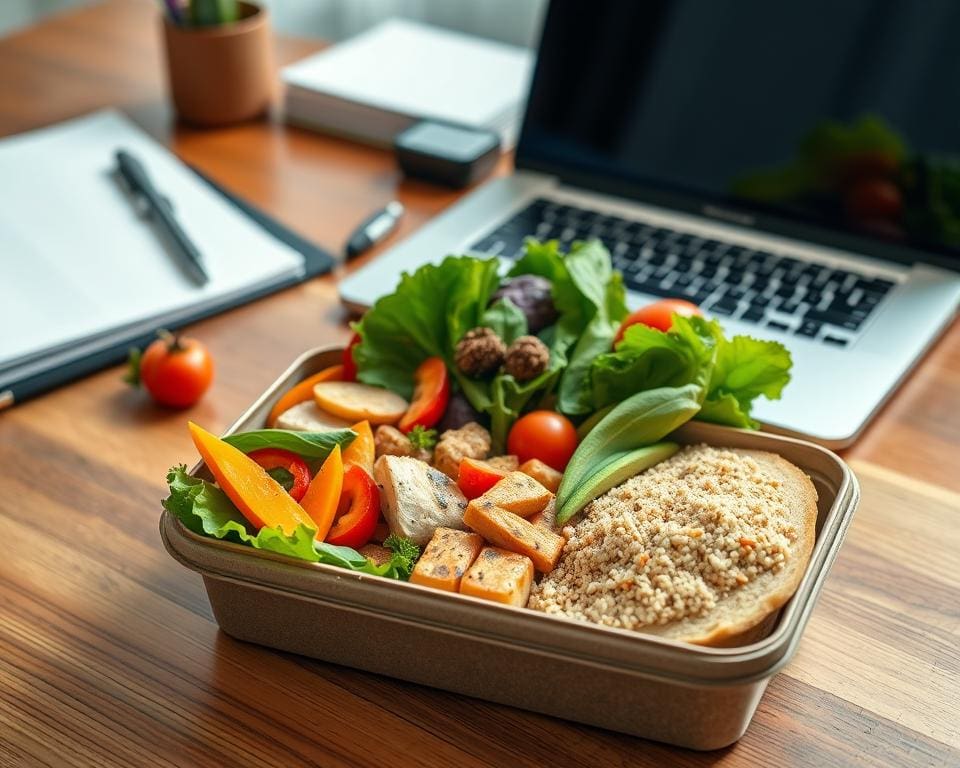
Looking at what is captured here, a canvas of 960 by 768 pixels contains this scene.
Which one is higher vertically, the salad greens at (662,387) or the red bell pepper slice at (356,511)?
the salad greens at (662,387)

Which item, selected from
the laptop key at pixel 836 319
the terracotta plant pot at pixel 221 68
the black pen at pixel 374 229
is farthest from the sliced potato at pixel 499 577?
the terracotta plant pot at pixel 221 68

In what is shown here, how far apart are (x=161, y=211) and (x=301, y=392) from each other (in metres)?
0.53

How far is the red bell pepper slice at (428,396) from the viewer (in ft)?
3.02

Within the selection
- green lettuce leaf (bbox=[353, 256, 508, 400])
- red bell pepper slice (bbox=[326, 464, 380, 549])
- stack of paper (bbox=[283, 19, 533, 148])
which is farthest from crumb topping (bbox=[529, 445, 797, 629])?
stack of paper (bbox=[283, 19, 533, 148])

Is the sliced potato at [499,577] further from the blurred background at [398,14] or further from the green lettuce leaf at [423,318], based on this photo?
the blurred background at [398,14]

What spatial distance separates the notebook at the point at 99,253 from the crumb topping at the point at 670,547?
0.59 metres

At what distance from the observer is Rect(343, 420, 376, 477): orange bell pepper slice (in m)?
0.85

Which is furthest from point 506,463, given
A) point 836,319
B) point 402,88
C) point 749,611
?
point 402,88

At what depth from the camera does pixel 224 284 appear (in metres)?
1.24

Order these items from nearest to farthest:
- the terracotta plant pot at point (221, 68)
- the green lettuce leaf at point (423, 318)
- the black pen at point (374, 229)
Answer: the green lettuce leaf at point (423, 318), the black pen at point (374, 229), the terracotta plant pot at point (221, 68)

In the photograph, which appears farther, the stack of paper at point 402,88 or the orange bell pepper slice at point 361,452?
the stack of paper at point 402,88

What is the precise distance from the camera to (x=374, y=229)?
1368 millimetres

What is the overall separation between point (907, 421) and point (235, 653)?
0.68 m

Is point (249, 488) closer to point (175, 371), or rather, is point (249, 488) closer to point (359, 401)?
point (359, 401)
